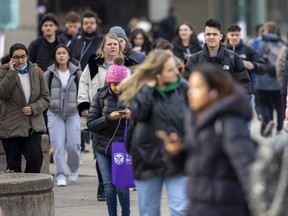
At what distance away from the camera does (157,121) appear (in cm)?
850

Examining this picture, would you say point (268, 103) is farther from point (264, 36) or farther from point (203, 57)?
point (203, 57)

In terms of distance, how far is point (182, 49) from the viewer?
16078mm

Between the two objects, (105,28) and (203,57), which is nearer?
(203,57)

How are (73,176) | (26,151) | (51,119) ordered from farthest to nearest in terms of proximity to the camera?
1. (73,176)
2. (51,119)
3. (26,151)

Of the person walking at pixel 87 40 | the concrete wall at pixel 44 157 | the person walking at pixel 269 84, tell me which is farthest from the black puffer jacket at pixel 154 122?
the person walking at pixel 269 84

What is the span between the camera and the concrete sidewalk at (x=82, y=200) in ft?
37.1

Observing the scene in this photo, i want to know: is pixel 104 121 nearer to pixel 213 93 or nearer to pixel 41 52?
pixel 213 93

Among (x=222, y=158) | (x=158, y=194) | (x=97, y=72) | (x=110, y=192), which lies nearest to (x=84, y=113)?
(x=97, y=72)

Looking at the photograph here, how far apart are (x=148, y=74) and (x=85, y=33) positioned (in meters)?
6.55

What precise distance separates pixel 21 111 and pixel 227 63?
226cm

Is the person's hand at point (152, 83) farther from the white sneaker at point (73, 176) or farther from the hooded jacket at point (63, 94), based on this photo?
the white sneaker at point (73, 176)

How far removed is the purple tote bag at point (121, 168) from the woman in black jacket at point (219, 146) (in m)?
2.91

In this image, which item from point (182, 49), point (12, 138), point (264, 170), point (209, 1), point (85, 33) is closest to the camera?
point (264, 170)

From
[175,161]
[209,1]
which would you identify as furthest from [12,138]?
[209,1]
